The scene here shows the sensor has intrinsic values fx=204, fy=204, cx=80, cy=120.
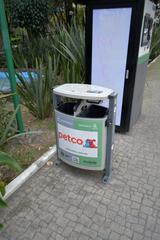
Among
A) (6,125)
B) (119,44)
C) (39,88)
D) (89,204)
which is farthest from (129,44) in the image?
(89,204)

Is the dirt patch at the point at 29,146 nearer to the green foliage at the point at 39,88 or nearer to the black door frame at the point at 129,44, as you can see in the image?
the green foliage at the point at 39,88

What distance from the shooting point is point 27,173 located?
8.32 ft

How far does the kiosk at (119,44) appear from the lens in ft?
9.16

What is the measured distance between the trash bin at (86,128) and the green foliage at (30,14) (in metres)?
4.59

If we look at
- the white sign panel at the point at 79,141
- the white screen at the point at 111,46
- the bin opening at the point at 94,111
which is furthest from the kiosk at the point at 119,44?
the white sign panel at the point at 79,141

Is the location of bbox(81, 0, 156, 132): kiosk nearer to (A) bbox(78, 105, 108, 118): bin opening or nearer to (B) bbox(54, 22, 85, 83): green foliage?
(B) bbox(54, 22, 85, 83): green foliage

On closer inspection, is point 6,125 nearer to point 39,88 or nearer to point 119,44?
point 39,88

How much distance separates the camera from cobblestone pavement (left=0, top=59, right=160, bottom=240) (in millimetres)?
1920

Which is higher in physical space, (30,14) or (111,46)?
(30,14)

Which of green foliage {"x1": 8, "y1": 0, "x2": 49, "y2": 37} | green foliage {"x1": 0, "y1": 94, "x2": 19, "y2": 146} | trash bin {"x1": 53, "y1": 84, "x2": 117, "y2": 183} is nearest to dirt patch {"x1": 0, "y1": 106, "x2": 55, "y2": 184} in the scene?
green foliage {"x1": 0, "y1": 94, "x2": 19, "y2": 146}

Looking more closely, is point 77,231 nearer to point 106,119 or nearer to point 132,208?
point 132,208

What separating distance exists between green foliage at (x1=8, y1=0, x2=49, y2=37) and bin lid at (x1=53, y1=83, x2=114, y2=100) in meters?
4.57

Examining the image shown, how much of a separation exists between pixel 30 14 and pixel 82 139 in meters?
5.19

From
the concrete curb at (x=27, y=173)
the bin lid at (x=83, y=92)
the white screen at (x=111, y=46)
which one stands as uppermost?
the white screen at (x=111, y=46)
